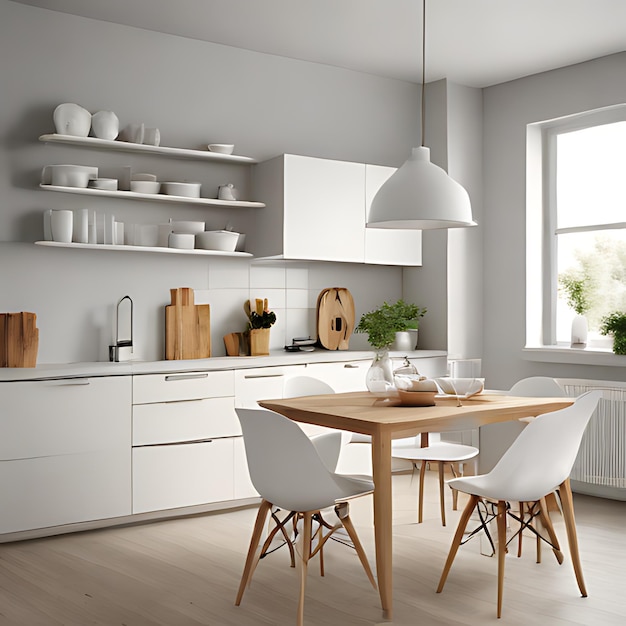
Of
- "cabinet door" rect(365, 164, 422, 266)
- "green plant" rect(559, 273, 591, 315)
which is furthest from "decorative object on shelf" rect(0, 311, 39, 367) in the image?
"green plant" rect(559, 273, 591, 315)

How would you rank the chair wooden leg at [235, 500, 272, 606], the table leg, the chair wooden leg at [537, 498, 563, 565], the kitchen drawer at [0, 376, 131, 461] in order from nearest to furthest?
the table leg
the chair wooden leg at [235, 500, 272, 606]
the chair wooden leg at [537, 498, 563, 565]
the kitchen drawer at [0, 376, 131, 461]

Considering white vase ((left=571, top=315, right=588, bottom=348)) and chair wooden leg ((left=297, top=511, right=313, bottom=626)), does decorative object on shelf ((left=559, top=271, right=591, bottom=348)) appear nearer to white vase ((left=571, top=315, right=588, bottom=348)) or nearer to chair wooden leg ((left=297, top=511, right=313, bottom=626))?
white vase ((left=571, top=315, right=588, bottom=348))

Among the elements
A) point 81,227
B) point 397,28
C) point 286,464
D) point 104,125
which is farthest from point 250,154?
point 286,464

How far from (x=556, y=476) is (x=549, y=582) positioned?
55 cm

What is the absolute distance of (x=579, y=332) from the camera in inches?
209

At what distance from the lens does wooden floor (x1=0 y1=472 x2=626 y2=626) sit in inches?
120

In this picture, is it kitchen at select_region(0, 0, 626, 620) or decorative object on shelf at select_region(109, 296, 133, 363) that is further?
decorative object on shelf at select_region(109, 296, 133, 363)

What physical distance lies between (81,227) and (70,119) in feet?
1.93

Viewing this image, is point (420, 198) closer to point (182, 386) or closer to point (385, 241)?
point (182, 386)

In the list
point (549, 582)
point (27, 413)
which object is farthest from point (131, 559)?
point (549, 582)

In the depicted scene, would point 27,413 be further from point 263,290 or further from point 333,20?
point 333,20

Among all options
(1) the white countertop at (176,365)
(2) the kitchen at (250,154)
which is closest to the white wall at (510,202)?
(2) the kitchen at (250,154)

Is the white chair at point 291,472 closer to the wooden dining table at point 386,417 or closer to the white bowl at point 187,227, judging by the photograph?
the wooden dining table at point 386,417

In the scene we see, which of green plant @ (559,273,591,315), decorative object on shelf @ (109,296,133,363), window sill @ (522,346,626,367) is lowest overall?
window sill @ (522,346,626,367)
